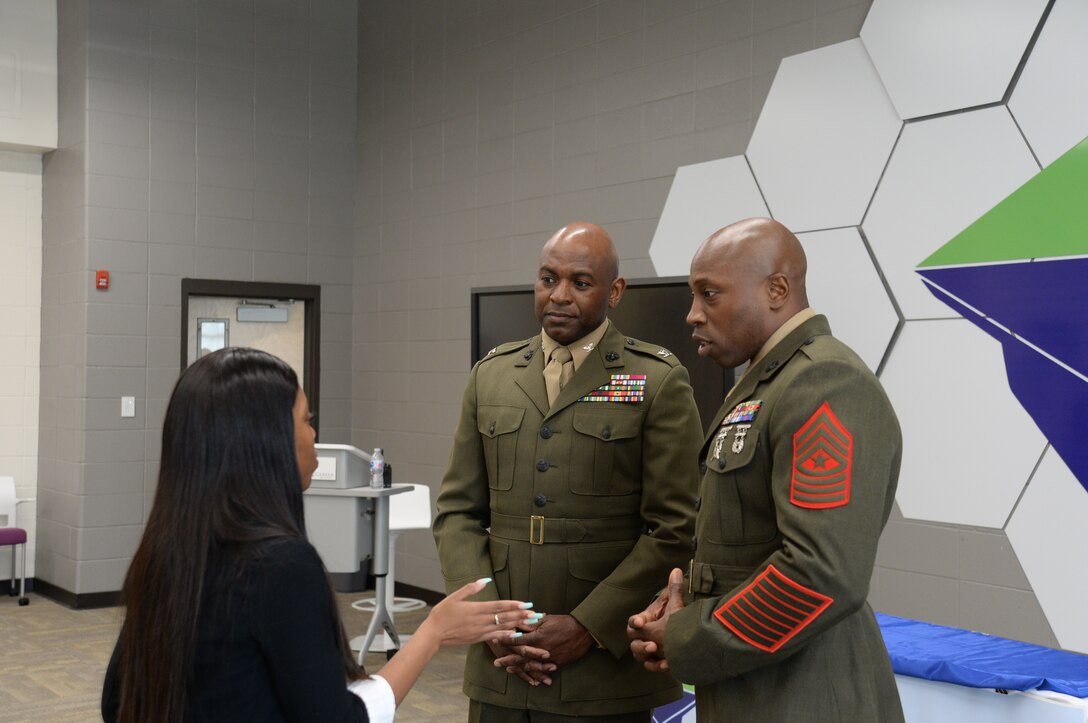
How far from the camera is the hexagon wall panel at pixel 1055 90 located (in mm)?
3502

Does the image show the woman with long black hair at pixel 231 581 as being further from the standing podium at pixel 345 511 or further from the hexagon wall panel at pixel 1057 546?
the standing podium at pixel 345 511

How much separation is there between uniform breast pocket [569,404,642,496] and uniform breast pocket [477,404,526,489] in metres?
0.14

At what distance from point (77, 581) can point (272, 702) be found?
5527 mm

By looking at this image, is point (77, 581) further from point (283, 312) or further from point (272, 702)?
point (272, 702)

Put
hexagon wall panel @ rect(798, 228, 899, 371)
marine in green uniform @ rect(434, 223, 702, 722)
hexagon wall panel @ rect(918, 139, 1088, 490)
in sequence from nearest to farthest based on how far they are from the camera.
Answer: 1. marine in green uniform @ rect(434, 223, 702, 722)
2. hexagon wall panel @ rect(918, 139, 1088, 490)
3. hexagon wall panel @ rect(798, 228, 899, 371)

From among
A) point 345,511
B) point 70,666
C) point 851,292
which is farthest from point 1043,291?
point 70,666

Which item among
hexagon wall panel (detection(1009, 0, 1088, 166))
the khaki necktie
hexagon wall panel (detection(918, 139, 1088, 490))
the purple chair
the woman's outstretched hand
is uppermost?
hexagon wall panel (detection(1009, 0, 1088, 166))

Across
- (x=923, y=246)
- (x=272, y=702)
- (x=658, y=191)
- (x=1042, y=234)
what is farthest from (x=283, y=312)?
(x=272, y=702)

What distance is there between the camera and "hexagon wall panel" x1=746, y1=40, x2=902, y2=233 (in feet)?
13.6

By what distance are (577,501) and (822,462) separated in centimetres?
75

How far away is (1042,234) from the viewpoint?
11.7 ft

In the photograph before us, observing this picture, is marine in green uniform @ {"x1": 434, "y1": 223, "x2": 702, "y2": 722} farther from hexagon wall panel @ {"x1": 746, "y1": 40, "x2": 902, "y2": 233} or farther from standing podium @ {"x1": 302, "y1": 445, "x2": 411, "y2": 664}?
standing podium @ {"x1": 302, "y1": 445, "x2": 411, "y2": 664}

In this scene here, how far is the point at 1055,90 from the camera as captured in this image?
11.7 ft

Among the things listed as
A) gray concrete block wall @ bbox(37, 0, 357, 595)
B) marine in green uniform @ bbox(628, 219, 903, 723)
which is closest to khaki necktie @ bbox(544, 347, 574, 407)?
marine in green uniform @ bbox(628, 219, 903, 723)
